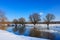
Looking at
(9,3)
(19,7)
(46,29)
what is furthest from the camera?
(46,29)

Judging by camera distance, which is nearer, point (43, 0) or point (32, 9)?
point (43, 0)

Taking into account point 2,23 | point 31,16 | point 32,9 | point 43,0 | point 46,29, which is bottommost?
point 46,29

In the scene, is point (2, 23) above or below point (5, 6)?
below

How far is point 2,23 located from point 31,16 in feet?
7.03

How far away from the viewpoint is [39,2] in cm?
637

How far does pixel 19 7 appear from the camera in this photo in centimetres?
681

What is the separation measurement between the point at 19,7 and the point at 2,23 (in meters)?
1.67

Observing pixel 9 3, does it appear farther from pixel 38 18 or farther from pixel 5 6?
pixel 38 18

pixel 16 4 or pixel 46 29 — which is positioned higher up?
pixel 16 4

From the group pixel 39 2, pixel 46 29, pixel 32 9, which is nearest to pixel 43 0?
pixel 39 2

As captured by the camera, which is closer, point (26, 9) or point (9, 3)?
point (9, 3)

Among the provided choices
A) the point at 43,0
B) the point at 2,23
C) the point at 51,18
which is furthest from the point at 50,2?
the point at 2,23

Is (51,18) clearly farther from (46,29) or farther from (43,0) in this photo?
(43,0)

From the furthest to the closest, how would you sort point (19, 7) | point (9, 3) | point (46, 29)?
point (46, 29) → point (19, 7) → point (9, 3)
